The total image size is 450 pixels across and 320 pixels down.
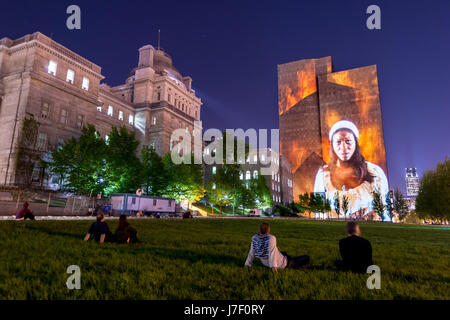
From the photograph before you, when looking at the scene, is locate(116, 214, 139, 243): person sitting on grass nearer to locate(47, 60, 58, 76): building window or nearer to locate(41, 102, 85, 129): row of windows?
locate(41, 102, 85, 129): row of windows

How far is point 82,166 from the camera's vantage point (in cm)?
3500

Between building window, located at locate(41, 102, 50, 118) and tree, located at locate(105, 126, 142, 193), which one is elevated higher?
building window, located at locate(41, 102, 50, 118)

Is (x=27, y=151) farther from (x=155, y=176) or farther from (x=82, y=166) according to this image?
(x=155, y=176)

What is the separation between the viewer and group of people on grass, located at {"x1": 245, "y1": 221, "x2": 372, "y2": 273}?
20.6ft

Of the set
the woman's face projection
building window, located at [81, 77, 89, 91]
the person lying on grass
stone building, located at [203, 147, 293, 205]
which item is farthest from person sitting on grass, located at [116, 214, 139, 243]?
the woman's face projection

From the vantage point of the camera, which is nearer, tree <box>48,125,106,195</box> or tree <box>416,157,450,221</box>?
tree <box>48,125,106,195</box>

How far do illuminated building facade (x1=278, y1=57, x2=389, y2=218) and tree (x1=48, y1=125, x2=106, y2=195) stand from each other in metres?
90.8

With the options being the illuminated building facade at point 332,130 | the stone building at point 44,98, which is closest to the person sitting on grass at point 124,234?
the stone building at point 44,98

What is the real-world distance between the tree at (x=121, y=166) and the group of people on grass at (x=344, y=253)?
35155mm

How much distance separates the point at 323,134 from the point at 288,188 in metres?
28.8

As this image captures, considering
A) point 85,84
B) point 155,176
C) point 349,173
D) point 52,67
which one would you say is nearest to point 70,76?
point 85,84

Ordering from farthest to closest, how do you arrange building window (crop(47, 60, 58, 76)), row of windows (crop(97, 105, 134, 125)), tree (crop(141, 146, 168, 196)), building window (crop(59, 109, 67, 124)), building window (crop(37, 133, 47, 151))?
row of windows (crop(97, 105, 134, 125)), building window (crop(59, 109, 67, 124)), building window (crop(47, 60, 58, 76)), tree (crop(141, 146, 168, 196)), building window (crop(37, 133, 47, 151))

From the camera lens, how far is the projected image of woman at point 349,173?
10288 cm
